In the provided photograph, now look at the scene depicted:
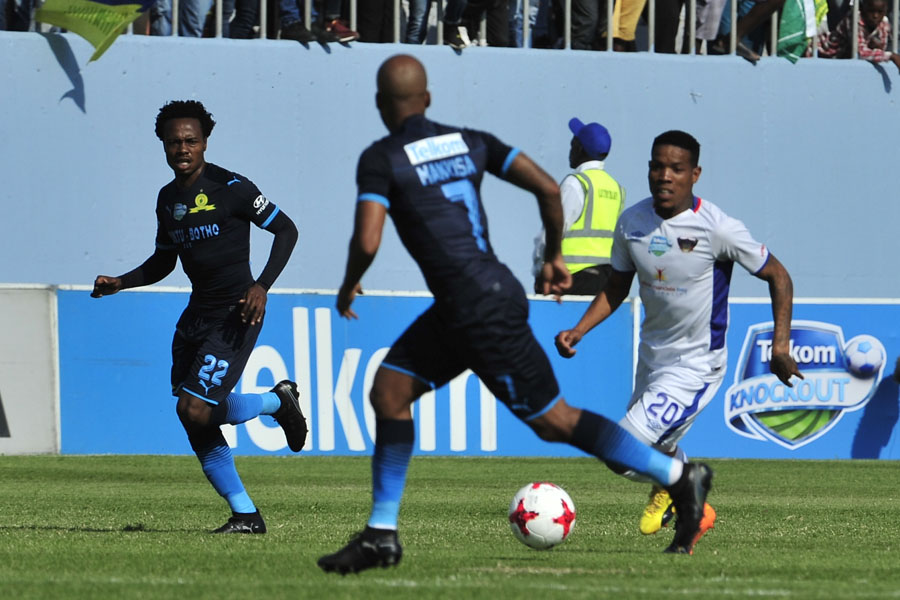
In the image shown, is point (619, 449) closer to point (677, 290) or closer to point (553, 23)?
point (677, 290)

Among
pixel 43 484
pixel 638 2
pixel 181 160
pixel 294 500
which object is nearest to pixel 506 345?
pixel 181 160

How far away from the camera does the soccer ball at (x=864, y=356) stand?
14211 mm

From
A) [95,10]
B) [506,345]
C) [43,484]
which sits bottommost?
[43,484]

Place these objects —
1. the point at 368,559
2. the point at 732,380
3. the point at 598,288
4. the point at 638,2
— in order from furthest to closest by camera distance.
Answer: the point at 638,2 → the point at 732,380 → the point at 598,288 → the point at 368,559

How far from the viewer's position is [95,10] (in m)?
15.3

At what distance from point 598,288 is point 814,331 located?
244 cm

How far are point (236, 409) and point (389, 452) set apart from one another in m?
2.46

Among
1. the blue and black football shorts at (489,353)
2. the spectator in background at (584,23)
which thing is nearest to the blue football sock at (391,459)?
the blue and black football shorts at (489,353)

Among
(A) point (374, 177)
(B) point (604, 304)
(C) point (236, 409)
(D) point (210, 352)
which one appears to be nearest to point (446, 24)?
(C) point (236, 409)

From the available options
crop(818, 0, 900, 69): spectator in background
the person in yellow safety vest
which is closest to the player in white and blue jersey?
the person in yellow safety vest

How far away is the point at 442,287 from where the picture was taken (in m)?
5.82

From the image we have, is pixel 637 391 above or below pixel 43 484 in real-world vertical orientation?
above

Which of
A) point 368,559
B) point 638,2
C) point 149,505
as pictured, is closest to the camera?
point 368,559

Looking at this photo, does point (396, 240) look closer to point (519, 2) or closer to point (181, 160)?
point (519, 2)
